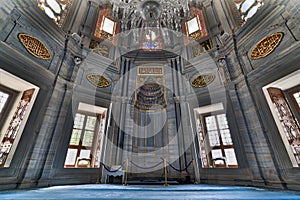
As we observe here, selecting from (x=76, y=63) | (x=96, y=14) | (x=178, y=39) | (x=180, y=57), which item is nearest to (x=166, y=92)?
(x=180, y=57)

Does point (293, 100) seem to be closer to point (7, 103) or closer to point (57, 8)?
point (7, 103)

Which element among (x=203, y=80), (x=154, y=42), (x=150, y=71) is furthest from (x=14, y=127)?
(x=154, y=42)

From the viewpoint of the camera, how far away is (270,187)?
403 cm

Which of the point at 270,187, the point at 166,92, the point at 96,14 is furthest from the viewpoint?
the point at 96,14

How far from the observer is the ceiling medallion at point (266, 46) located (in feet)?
14.9

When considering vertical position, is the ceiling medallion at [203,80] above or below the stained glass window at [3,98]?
above

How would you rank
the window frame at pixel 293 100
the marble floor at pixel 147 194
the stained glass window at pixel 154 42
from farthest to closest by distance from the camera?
1. the stained glass window at pixel 154 42
2. the window frame at pixel 293 100
3. the marble floor at pixel 147 194

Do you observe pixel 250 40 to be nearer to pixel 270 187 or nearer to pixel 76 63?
pixel 270 187

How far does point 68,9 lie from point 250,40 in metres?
8.50

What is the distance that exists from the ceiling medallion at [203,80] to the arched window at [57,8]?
7049 mm

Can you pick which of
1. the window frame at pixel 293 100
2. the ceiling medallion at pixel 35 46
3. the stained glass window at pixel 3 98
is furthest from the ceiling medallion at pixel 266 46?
the stained glass window at pixel 3 98

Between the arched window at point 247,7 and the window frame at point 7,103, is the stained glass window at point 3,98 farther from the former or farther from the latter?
the arched window at point 247,7

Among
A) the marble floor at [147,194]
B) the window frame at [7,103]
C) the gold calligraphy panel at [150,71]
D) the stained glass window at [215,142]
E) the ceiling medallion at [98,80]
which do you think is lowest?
the marble floor at [147,194]

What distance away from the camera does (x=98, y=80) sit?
6.97 metres
